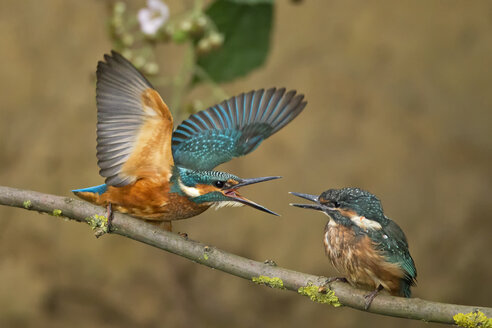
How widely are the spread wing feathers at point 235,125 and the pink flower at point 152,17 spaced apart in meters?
0.37

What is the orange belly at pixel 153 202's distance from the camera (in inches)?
88.7

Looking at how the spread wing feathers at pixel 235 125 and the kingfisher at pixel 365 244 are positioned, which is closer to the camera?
the kingfisher at pixel 365 244

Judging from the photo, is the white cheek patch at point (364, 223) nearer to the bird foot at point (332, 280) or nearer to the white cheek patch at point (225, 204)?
the bird foot at point (332, 280)

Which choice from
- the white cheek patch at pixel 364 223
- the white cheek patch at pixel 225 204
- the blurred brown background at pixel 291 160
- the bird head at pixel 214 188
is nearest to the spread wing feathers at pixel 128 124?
the bird head at pixel 214 188

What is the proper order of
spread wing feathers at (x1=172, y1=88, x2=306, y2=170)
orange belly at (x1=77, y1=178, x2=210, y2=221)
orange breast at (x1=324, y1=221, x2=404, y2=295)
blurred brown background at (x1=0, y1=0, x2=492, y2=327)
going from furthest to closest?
blurred brown background at (x1=0, y1=0, x2=492, y2=327)
spread wing feathers at (x1=172, y1=88, x2=306, y2=170)
orange belly at (x1=77, y1=178, x2=210, y2=221)
orange breast at (x1=324, y1=221, x2=404, y2=295)

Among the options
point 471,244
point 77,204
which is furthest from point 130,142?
point 471,244

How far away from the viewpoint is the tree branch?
186 centimetres

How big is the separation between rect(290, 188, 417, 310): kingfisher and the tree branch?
0.08 m

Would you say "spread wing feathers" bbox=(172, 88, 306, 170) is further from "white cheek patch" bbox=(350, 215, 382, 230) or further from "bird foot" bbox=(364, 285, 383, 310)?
"bird foot" bbox=(364, 285, 383, 310)

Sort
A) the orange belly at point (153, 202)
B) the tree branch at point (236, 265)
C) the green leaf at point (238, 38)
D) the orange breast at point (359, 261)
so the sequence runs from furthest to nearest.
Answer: the green leaf at point (238, 38) < the orange belly at point (153, 202) < the orange breast at point (359, 261) < the tree branch at point (236, 265)

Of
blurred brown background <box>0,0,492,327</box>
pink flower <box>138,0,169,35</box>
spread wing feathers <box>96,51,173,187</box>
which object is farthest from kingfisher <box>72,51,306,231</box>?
blurred brown background <box>0,0,492,327</box>

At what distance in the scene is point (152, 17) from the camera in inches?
111

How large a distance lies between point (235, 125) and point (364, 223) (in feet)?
2.72

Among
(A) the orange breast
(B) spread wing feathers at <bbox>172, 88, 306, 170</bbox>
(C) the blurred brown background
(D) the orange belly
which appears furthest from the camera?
(C) the blurred brown background
